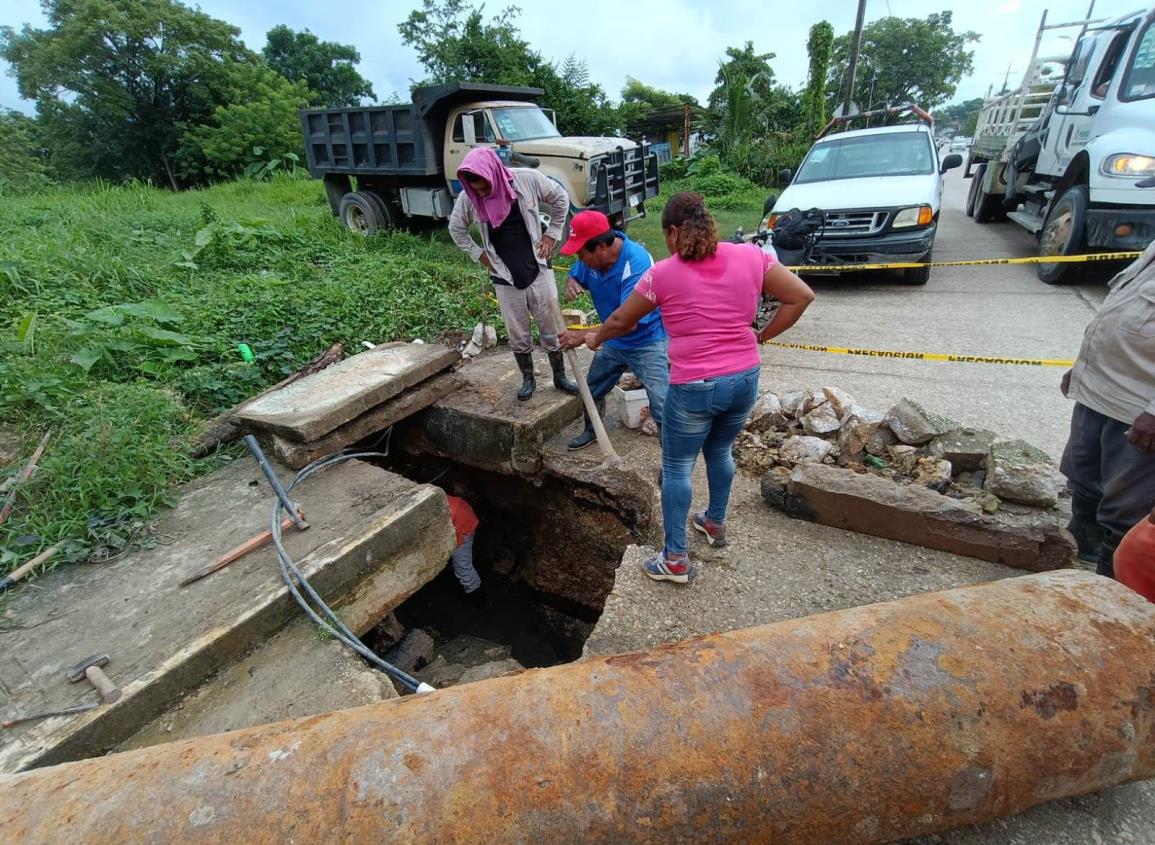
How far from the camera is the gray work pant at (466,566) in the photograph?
13.1 feet

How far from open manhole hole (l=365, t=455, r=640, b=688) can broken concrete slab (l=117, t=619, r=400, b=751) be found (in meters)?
1.24

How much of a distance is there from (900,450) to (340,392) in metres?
3.27

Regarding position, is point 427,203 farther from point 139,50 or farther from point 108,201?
point 139,50

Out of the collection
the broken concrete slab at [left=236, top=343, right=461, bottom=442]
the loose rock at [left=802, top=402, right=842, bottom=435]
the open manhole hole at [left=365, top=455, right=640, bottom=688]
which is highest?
the broken concrete slab at [left=236, top=343, right=461, bottom=442]

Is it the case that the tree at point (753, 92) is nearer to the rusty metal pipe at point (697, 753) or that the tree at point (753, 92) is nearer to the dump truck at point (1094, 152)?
the dump truck at point (1094, 152)

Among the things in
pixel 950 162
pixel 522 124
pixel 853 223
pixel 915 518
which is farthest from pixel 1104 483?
pixel 522 124

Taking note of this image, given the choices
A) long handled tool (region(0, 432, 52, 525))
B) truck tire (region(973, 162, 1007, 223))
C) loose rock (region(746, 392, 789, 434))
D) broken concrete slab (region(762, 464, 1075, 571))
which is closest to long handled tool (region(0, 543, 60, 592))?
long handled tool (region(0, 432, 52, 525))

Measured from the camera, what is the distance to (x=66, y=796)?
44.4 inches

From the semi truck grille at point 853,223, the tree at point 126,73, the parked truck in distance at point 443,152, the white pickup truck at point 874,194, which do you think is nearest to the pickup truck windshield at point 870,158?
the white pickup truck at point 874,194

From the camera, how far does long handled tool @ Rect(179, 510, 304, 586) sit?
8.11ft

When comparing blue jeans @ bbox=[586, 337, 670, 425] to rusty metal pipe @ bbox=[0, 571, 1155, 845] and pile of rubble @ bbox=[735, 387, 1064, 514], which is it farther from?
rusty metal pipe @ bbox=[0, 571, 1155, 845]

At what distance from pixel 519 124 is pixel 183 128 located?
2130cm

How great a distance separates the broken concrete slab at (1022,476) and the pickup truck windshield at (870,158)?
5336 millimetres

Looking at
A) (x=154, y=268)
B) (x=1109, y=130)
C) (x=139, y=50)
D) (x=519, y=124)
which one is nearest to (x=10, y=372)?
(x=154, y=268)
